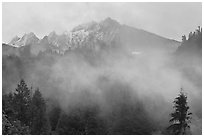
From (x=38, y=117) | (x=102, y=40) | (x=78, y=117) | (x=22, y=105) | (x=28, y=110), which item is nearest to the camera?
(x=22, y=105)

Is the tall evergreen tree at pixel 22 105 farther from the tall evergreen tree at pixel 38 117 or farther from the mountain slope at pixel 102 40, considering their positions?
the mountain slope at pixel 102 40

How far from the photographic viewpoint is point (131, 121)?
6128 centimetres

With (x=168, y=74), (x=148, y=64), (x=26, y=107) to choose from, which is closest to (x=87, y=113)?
(x=26, y=107)

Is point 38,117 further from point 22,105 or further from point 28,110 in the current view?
point 22,105

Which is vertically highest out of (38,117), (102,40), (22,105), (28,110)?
(102,40)

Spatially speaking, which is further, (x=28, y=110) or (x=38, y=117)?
(x=38, y=117)

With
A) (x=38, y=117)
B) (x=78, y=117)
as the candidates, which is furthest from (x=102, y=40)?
(x=38, y=117)

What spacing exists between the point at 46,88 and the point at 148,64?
2772cm

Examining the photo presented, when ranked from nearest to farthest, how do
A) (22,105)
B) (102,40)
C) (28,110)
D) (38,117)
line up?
(22,105) < (28,110) < (38,117) < (102,40)

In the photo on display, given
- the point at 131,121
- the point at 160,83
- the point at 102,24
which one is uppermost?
the point at 102,24

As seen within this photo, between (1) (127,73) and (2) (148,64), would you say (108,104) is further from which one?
(2) (148,64)


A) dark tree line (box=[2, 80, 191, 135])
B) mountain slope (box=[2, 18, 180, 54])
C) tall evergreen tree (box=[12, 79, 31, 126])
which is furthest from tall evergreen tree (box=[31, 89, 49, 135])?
mountain slope (box=[2, 18, 180, 54])

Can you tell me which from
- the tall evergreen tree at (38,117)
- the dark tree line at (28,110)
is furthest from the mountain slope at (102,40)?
the dark tree line at (28,110)

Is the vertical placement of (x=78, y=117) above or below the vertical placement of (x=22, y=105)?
below
